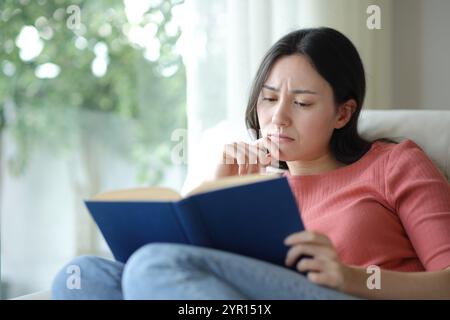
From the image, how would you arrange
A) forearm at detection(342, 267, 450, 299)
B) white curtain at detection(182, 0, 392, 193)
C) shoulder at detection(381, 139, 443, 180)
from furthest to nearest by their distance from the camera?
white curtain at detection(182, 0, 392, 193)
shoulder at detection(381, 139, 443, 180)
forearm at detection(342, 267, 450, 299)

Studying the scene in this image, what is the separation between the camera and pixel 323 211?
4.46 ft

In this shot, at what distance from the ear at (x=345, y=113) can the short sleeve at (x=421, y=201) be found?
164mm

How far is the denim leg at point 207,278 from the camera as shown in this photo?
2.91 feet

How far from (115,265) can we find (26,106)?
2195 millimetres

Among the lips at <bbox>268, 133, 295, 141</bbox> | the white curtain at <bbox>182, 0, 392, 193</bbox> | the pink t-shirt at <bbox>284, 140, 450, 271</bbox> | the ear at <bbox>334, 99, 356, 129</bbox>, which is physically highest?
the white curtain at <bbox>182, 0, 392, 193</bbox>

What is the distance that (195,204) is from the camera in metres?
0.92

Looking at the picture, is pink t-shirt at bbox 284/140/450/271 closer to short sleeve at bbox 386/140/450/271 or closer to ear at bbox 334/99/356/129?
short sleeve at bbox 386/140/450/271

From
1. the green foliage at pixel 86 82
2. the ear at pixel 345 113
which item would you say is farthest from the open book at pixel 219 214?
the green foliage at pixel 86 82

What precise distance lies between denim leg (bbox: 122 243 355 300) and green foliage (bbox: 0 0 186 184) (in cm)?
231

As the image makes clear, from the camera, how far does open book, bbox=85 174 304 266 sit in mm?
916

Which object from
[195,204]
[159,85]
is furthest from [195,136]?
[159,85]

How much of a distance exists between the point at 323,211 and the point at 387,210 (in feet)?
0.44

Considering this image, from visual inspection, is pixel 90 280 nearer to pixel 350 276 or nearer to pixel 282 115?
pixel 350 276

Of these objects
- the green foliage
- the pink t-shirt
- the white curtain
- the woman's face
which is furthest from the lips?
the green foliage
